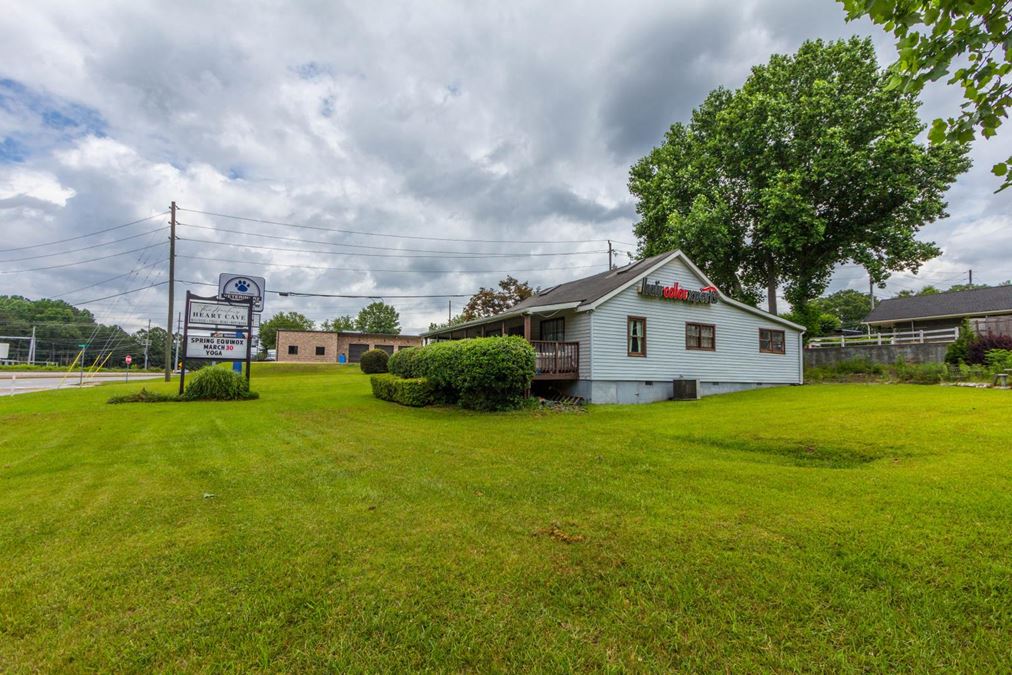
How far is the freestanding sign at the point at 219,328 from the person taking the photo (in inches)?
636

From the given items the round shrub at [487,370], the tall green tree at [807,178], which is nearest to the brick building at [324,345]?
the tall green tree at [807,178]

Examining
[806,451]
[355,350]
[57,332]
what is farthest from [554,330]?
[57,332]

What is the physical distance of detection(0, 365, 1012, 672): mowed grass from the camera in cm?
220

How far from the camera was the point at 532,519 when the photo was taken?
12.9 ft

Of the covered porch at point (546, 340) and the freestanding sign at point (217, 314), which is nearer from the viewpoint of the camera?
the covered porch at point (546, 340)

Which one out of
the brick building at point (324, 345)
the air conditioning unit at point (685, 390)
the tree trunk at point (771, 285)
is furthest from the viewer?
the brick building at point (324, 345)

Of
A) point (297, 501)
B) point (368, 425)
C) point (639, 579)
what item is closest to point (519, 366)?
point (368, 425)

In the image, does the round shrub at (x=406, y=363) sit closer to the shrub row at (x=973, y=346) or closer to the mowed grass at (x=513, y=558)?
the mowed grass at (x=513, y=558)

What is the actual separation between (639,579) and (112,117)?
2001 cm

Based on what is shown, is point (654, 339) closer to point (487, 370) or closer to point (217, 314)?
point (487, 370)

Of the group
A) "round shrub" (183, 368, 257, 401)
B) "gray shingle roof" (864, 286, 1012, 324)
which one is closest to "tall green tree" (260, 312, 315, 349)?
"round shrub" (183, 368, 257, 401)

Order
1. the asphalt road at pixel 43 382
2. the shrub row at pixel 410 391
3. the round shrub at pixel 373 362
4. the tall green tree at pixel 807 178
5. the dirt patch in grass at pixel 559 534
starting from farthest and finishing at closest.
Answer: the round shrub at pixel 373 362
the tall green tree at pixel 807 178
the asphalt road at pixel 43 382
the shrub row at pixel 410 391
the dirt patch in grass at pixel 559 534

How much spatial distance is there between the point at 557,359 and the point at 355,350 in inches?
1300

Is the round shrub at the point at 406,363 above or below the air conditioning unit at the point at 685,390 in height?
above
